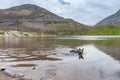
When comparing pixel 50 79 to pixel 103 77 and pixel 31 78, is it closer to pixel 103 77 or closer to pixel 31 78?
pixel 31 78

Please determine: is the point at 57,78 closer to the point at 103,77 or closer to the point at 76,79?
the point at 76,79

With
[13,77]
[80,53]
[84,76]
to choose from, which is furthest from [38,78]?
[80,53]

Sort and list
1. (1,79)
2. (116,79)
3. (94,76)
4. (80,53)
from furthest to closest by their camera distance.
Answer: (80,53), (94,76), (116,79), (1,79)

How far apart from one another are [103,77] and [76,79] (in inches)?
139

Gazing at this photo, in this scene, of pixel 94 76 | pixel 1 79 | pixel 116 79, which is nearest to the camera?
pixel 1 79

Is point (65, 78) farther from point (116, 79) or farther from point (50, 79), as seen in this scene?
point (116, 79)

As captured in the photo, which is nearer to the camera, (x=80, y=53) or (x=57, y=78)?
(x=57, y=78)

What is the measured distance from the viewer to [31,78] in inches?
1090

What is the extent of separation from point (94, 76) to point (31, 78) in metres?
7.81

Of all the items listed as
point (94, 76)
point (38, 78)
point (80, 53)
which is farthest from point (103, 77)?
point (80, 53)

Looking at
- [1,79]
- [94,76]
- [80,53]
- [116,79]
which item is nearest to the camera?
[1,79]

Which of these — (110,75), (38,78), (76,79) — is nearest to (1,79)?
(38,78)

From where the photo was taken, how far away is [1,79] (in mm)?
25719

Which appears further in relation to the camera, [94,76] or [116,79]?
[94,76]
